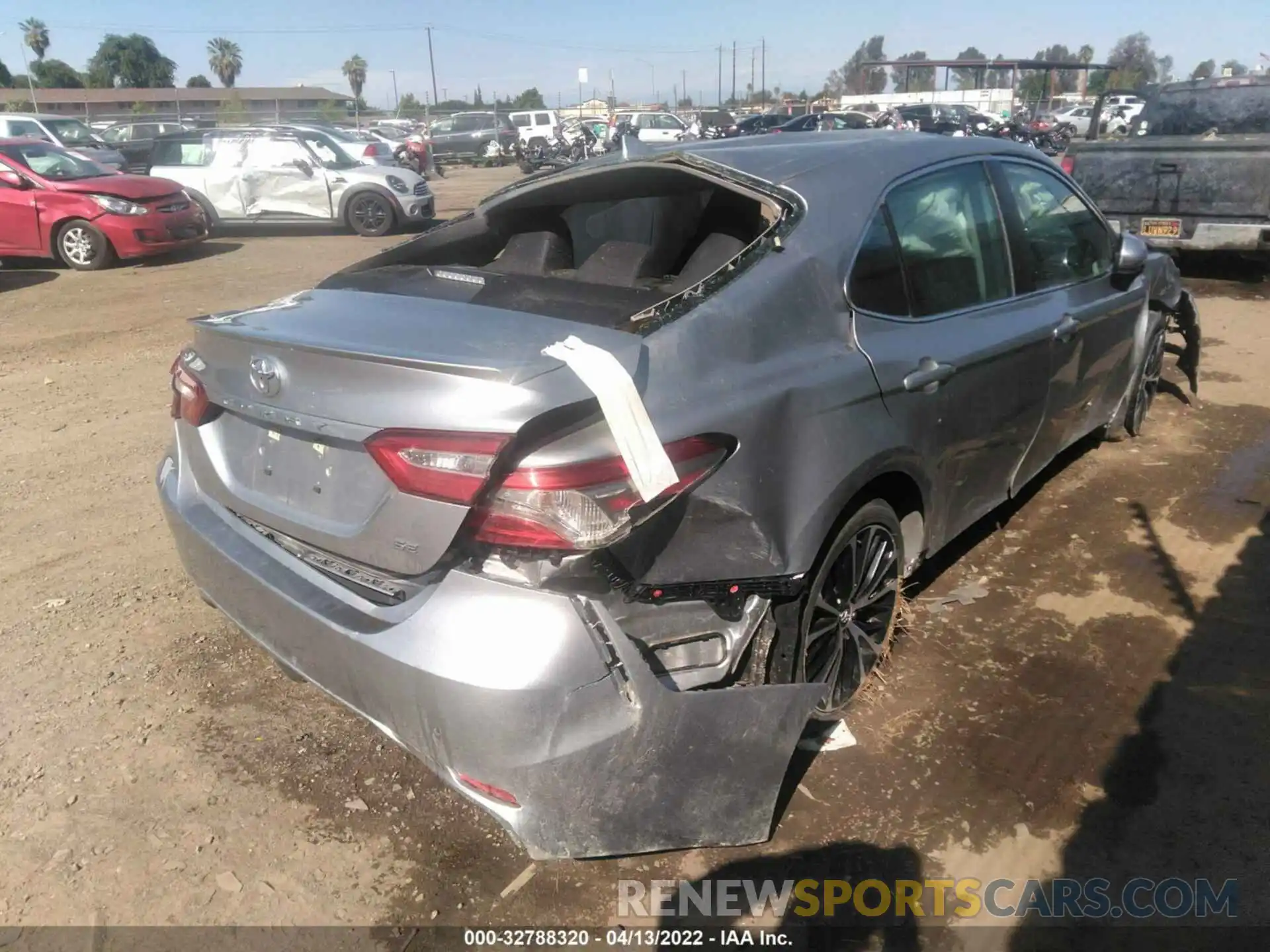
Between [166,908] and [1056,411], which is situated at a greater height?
[1056,411]

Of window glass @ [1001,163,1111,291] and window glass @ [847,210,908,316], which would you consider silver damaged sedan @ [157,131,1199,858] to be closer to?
window glass @ [847,210,908,316]

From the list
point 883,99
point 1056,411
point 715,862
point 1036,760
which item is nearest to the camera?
point 715,862

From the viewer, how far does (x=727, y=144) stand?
345 centimetres

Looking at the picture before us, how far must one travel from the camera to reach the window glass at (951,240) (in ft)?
10.5

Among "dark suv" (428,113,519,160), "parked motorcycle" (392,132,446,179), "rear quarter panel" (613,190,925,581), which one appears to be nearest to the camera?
"rear quarter panel" (613,190,925,581)

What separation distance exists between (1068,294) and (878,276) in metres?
1.54

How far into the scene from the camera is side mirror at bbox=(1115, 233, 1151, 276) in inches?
179

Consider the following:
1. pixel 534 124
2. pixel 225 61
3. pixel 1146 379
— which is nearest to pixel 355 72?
pixel 225 61

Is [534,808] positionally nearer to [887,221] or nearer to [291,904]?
[291,904]

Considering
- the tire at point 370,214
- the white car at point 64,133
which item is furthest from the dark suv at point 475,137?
the tire at point 370,214

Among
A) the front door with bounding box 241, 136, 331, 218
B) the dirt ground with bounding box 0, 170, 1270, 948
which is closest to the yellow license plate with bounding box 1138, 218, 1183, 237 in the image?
the dirt ground with bounding box 0, 170, 1270, 948

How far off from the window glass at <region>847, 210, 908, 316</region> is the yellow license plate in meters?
7.85

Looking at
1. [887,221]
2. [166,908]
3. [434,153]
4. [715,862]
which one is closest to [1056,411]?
[887,221]

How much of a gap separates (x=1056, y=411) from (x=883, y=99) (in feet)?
181
